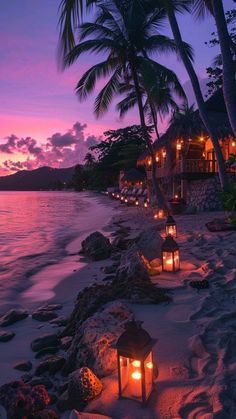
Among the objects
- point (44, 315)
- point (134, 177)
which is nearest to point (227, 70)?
point (44, 315)

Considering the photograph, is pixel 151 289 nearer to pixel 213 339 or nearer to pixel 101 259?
pixel 213 339

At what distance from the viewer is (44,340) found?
4.16 metres

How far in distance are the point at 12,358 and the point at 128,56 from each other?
13.6 m

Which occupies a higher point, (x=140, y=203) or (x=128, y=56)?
(x=128, y=56)

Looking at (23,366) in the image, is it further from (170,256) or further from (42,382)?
(170,256)

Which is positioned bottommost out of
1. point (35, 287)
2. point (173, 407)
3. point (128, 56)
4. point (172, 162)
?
point (35, 287)

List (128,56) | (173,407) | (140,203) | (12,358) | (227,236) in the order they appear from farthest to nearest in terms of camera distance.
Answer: (140,203)
(128,56)
(227,236)
(12,358)
(173,407)

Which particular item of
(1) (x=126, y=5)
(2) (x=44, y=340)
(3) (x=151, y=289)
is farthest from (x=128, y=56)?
(2) (x=44, y=340)

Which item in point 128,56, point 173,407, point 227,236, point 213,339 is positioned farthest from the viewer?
point 128,56

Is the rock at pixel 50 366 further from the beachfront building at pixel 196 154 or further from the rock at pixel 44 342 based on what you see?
the beachfront building at pixel 196 154

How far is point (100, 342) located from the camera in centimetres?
328

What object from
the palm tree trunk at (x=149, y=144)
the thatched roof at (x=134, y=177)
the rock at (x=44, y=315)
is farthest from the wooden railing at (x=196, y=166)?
the thatched roof at (x=134, y=177)

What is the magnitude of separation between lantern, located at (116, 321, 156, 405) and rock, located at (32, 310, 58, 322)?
2.61m

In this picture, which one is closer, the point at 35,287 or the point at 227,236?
the point at 35,287
